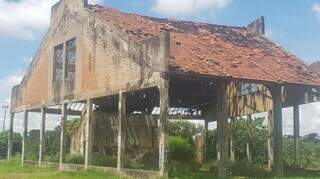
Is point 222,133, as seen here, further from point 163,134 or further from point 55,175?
point 55,175

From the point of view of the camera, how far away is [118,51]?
20547mm

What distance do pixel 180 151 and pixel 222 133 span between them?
34.0ft

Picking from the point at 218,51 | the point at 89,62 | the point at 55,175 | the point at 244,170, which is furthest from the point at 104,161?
the point at 218,51

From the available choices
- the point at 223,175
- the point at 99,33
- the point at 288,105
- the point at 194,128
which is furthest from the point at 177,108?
the point at 223,175

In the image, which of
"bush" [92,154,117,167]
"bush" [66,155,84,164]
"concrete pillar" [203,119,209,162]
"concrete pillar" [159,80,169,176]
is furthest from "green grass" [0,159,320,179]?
"concrete pillar" [203,119,209,162]

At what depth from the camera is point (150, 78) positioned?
18281mm

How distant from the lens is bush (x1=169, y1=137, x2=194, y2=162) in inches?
1129

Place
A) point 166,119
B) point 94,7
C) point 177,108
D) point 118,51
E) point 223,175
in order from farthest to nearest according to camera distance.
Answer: point 177,108
point 94,7
point 118,51
point 223,175
point 166,119

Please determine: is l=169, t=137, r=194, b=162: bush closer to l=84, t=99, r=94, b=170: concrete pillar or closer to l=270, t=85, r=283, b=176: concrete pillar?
l=84, t=99, r=94, b=170: concrete pillar

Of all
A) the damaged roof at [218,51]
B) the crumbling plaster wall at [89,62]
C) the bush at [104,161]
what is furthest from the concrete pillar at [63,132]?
the damaged roof at [218,51]

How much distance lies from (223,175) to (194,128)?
14246 millimetres

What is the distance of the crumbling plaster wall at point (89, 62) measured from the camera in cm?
1853

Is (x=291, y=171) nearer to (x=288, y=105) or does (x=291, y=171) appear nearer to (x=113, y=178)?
(x=288, y=105)

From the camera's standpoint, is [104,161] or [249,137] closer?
[104,161]
